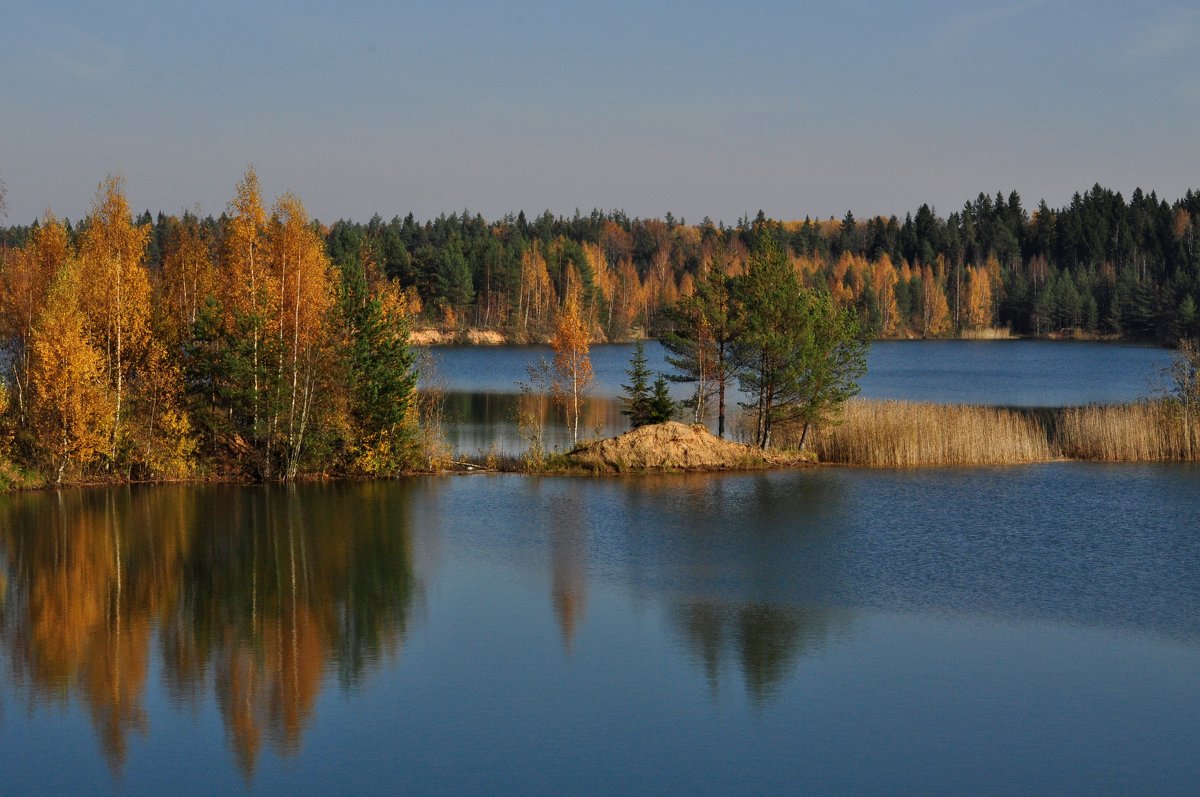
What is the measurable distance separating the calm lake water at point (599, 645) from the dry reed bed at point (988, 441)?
6704 millimetres

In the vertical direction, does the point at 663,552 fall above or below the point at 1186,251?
below

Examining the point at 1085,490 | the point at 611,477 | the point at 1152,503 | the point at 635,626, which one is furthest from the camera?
the point at 611,477

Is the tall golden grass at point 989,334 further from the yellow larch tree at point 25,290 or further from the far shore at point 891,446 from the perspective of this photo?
the yellow larch tree at point 25,290

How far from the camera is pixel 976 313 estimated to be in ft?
453

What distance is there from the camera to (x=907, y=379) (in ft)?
237

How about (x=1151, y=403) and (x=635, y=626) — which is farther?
(x=1151, y=403)

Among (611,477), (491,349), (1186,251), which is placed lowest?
(611,477)

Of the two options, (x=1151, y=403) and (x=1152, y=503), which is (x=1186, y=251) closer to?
(x=1151, y=403)

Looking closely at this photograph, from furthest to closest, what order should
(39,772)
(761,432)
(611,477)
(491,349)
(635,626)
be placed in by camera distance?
(491,349) < (761,432) < (611,477) < (635,626) < (39,772)

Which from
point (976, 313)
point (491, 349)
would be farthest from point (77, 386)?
point (976, 313)

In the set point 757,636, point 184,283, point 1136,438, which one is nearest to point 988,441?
point 1136,438

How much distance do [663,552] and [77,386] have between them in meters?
16.2

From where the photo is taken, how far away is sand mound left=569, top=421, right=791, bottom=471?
35344 mm

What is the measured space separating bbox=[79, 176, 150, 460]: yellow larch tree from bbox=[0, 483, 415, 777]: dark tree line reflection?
3.54 meters
